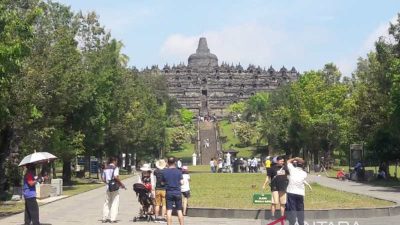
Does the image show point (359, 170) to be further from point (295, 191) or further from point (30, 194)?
point (30, 194)

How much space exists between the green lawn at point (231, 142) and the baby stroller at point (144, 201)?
2804 inches

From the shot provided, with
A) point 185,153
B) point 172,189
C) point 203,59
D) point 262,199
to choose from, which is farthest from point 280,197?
point 203,59

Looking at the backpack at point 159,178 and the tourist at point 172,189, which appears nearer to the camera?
the tourist at point 172,189

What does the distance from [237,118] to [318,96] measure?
264ft

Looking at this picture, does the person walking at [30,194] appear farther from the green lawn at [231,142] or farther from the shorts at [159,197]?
the green lawn at [231,142]

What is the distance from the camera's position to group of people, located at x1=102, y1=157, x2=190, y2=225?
48.6 feet

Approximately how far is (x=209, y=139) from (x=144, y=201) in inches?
3229

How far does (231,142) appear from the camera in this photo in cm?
10731

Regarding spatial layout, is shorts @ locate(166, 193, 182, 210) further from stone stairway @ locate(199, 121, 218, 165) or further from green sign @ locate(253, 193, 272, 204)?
stone stairway @ locate(199, 121, 218, 165)

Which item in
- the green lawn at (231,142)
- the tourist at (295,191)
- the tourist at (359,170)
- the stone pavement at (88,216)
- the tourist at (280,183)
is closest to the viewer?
the tourist at (295,191)

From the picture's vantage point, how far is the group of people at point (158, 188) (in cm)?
1481

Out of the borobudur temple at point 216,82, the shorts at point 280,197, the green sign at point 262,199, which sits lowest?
the green sign at point 262,199

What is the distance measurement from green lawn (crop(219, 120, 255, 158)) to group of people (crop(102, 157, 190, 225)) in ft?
233

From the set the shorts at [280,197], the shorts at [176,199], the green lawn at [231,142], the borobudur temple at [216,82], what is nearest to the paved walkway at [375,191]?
the shorts at [280,197]
